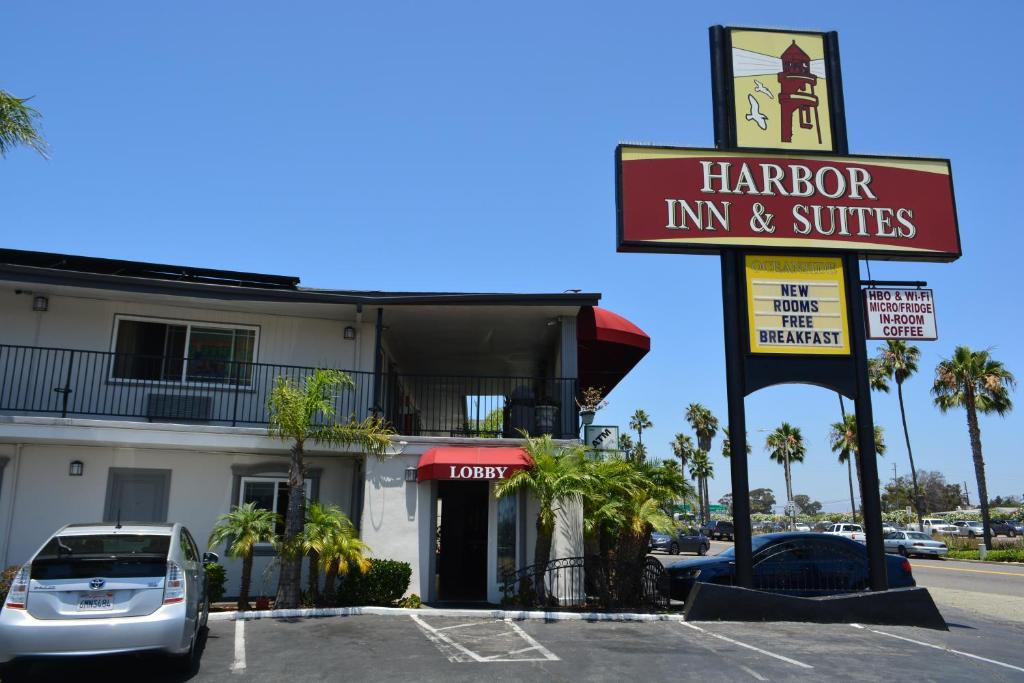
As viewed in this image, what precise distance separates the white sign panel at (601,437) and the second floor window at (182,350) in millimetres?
6864

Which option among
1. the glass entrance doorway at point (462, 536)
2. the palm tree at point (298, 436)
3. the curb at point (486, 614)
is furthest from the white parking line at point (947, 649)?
the palm tree at point (298, 436)

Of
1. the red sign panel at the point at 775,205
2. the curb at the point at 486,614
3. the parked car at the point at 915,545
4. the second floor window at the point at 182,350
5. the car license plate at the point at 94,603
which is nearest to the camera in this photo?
A: the car license plate at the point at 94,603

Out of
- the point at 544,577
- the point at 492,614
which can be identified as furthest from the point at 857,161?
the point at 492,614

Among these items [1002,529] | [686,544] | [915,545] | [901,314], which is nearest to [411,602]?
[901,314]

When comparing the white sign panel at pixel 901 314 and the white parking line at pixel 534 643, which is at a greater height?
the white sign panel at pixel 901 314

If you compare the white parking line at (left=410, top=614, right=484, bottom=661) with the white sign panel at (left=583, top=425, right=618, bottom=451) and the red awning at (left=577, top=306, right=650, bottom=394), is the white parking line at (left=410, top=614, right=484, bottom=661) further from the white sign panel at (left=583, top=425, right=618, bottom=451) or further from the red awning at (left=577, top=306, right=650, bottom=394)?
the red awning at (left=577, top=306, right=650, bottom=394)

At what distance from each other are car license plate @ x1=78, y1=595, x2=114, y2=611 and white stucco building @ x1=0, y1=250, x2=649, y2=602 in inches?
209

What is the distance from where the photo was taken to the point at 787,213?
1295 centimetres

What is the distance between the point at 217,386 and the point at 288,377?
1348 millimetres

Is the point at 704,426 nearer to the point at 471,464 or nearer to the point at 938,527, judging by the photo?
the point at 938,527

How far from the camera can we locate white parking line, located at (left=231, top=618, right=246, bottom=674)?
319 inches

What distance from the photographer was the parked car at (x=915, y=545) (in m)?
36.2

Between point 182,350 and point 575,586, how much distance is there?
29.5 ft

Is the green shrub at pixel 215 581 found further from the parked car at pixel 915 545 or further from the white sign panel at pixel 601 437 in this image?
the parked car at pixel 915 545
